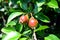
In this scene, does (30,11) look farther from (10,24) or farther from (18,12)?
(10,24)

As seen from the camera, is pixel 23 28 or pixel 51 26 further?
pixel 51 26

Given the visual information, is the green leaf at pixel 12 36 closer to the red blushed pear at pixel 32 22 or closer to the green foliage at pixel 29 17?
the green foliage at pixel 29 17

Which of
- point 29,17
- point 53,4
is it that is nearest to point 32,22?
point 29,17

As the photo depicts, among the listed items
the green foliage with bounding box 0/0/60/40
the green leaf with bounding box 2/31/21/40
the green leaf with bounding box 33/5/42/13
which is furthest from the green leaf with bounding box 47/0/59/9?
the green leaf with bounding box 2/31/21/40

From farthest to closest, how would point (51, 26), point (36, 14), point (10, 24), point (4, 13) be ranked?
1. point (4, 13)
2. point (51, 26)
3. point (10, 24)
4. point (36, 14)

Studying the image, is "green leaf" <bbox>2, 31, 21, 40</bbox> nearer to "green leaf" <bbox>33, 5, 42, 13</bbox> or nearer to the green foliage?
the green foliage

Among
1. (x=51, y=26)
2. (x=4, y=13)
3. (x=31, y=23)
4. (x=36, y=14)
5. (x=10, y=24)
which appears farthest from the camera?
(x=4, y=13)

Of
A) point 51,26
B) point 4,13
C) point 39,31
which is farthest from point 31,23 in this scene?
point 4,13

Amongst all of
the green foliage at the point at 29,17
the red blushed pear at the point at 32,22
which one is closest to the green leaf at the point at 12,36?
the green foliage at the point at 29,17

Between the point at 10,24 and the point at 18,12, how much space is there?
183mm

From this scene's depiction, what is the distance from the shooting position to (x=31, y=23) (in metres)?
1.44

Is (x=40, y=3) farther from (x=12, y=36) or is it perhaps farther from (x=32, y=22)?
(x=12, y=36)

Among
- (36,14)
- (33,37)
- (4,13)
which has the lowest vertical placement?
(33,37)

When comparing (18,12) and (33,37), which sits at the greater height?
(18,12)
